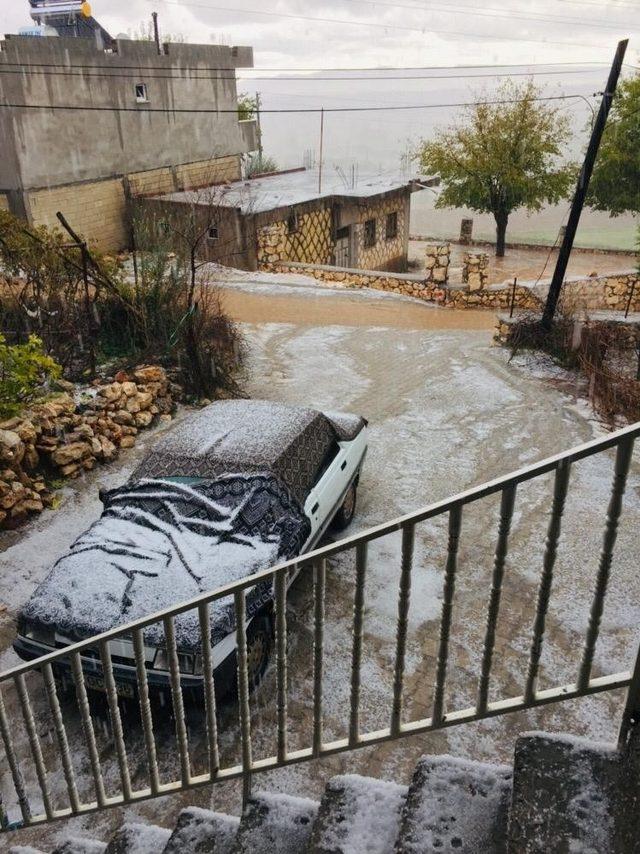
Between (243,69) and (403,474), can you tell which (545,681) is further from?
(243,69)

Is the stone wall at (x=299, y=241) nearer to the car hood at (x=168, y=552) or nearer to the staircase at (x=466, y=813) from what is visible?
the car hood at (x=168, y=552)

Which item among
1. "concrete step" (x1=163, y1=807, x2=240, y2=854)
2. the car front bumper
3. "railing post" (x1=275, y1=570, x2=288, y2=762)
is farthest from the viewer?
the car front bumper

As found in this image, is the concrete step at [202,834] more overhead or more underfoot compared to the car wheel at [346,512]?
more overhead

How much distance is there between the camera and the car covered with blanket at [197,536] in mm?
4410

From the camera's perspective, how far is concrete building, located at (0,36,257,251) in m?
19.8

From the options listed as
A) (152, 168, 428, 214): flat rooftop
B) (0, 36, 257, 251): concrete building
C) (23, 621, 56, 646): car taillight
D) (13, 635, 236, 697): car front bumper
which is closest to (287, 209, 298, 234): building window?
(152, 168, 428, 214): flat rooftop

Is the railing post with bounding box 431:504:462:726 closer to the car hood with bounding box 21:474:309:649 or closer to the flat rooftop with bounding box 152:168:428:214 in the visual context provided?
the car hood with bounding box 21:474:309:649

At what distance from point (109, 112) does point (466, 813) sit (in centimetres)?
2496

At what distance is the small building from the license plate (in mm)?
14924

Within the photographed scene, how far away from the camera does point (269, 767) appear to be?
8.04 feet

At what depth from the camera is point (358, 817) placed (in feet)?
7.15

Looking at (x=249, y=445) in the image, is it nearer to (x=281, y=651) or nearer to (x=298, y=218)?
(x=281, y=651)

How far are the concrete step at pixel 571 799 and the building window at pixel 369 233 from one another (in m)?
25.8

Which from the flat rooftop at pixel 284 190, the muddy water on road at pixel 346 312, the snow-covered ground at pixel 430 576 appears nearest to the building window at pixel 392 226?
the flat rooftop at pixel 284 190
